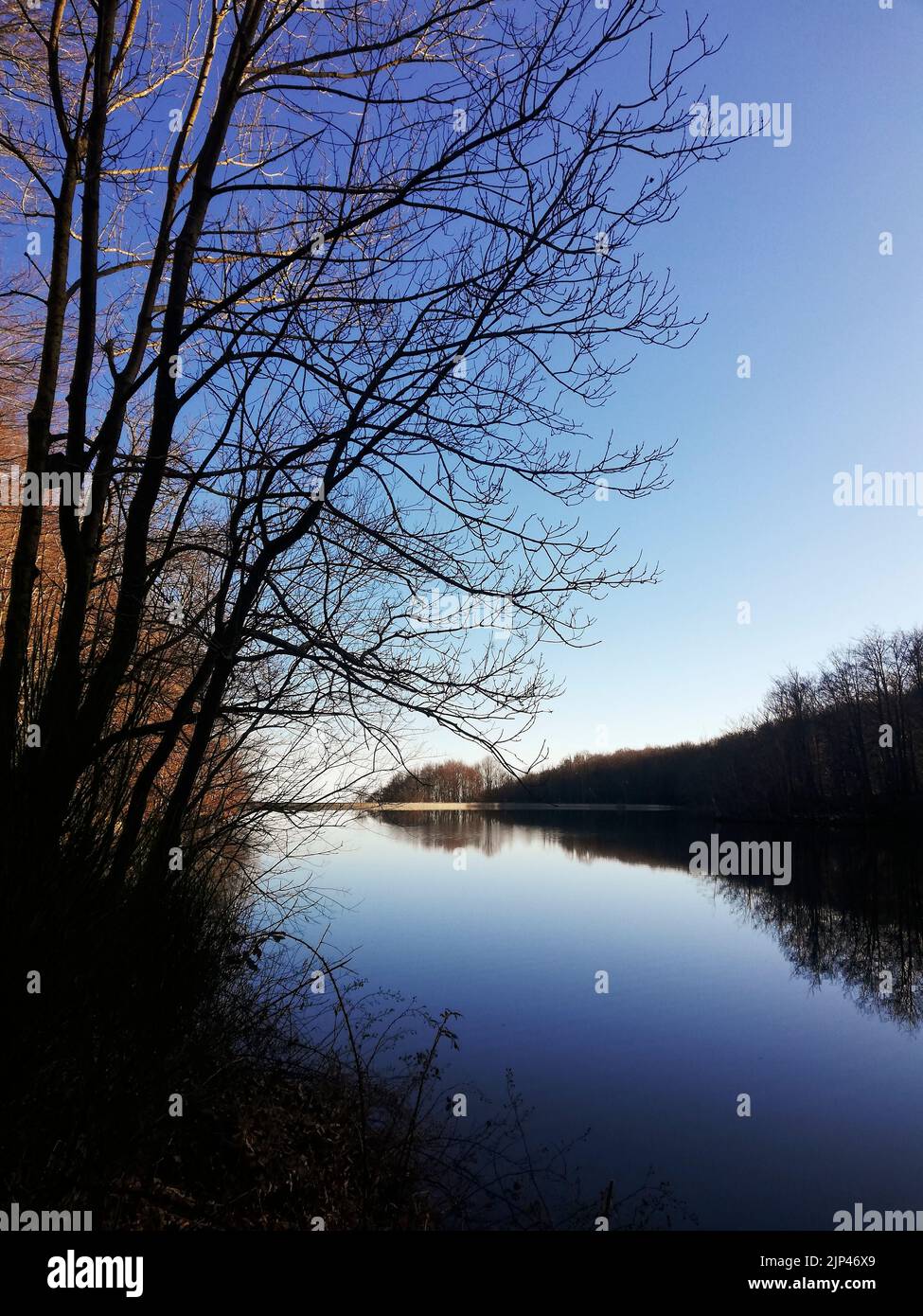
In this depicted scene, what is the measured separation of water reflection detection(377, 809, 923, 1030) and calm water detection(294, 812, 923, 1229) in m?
0.10

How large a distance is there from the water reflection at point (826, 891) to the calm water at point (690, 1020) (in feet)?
0.33

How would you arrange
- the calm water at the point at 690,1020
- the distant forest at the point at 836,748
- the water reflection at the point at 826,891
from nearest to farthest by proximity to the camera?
1. the calm water at the point at 690,1020
2. the water reflection at the point at 826,891
3. the distant forest at the point at 836,748

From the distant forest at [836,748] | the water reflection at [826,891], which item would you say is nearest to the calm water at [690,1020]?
the water reflection at [826,891]

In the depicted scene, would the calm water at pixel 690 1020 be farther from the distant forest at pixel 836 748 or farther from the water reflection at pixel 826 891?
the distant forest at pixel 836 748

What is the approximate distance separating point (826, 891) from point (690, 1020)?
1562 centimetres

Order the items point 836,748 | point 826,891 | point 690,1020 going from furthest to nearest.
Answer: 1. point 836,748
2. point 826,891
3. point 690,1020

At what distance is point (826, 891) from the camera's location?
2420cm

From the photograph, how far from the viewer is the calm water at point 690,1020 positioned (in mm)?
6686

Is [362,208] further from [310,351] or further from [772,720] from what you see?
[772,720]

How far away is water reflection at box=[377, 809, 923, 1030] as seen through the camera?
13891 millimetres

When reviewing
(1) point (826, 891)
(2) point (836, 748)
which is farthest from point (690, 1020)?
(2) point (836, 748)

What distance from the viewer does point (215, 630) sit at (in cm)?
402

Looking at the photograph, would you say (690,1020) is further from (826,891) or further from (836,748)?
(836,748)

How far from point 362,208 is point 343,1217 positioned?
540 centimetres
